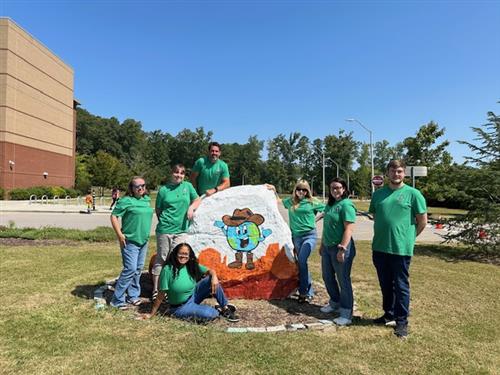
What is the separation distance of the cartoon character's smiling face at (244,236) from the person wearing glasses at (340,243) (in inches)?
46.0

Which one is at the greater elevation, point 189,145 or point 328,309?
point 189,145

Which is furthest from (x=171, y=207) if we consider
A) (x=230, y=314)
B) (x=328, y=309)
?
(x=328, y=309)

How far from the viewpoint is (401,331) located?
439 cm

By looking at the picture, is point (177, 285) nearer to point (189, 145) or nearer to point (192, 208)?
point (192, 208)

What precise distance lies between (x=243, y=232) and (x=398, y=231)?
89.6 inches

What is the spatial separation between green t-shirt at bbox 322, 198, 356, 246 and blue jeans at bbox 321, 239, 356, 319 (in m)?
0.11

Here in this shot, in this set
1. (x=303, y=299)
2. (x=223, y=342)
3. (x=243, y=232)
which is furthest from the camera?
(x=243, y=232)

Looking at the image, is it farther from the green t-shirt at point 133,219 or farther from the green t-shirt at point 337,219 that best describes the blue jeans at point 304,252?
the green t-shirt at point 133,219

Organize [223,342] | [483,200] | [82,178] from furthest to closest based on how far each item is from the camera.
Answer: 1. [82,178]
2. [483,200]
3. [223,342]

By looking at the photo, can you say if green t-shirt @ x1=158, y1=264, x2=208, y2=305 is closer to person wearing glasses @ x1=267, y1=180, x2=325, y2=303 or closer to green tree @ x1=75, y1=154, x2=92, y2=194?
person wearing glasses @ x1=267, y1=180, x2=325, y2=303

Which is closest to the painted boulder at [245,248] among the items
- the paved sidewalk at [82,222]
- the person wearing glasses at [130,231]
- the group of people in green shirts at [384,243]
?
the group of people in green shirts at [384,243]

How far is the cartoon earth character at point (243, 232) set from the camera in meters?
5.77

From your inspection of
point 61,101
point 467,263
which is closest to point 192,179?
point 467,263

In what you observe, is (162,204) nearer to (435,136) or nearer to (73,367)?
(73,367)
